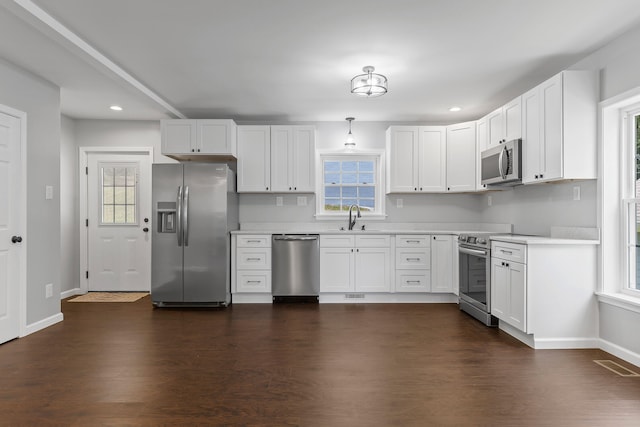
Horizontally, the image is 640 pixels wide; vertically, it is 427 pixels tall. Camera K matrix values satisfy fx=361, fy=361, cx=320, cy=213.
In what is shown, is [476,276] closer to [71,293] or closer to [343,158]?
[343,158]

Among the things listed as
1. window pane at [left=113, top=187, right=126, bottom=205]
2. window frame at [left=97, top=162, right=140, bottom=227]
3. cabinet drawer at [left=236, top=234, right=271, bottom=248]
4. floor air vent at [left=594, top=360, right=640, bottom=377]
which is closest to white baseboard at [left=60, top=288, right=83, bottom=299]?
window frame at [left=97, top=162, right=140, bottom=227]

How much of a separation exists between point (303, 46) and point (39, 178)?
2.92 metres

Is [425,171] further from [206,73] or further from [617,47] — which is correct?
[206,73]

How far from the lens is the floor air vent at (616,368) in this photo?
2549mm

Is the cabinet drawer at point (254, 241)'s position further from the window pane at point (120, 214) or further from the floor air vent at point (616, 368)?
the floor air vent at point (616, 368)

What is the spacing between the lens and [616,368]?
265 cm

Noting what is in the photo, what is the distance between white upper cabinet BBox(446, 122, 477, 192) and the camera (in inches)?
189

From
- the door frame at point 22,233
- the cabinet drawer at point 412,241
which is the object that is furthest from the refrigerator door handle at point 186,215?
the cabinet drawer at point 412,241

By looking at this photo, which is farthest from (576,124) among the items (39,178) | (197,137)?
(39,178)

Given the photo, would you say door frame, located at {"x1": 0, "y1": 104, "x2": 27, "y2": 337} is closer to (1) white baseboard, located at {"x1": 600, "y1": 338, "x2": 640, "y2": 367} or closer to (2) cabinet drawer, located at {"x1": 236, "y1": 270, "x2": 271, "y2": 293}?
(2) cabinet drawer, located at {"x1": 236, "y1": 270, "x2": 271, "y2": 293}

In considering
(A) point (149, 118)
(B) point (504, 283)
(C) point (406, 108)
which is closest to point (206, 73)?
A: (A) point (149, 118)

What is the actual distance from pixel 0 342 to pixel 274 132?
358 centimetres

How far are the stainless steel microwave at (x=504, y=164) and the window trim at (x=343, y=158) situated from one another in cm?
147

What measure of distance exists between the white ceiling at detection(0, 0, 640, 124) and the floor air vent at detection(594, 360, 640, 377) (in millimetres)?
2538
